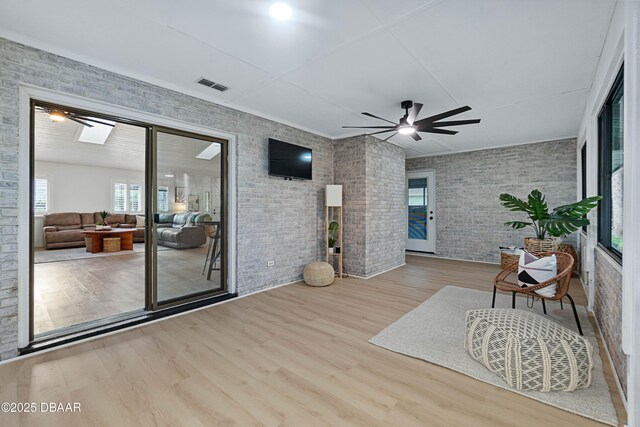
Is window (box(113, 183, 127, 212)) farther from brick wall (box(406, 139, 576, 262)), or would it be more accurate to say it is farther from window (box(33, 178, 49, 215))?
brick wall (box(406, 139, 576, 262))

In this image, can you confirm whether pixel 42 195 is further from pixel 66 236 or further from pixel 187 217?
pixel 187 217

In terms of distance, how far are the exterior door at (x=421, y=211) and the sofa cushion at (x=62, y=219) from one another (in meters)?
10.0

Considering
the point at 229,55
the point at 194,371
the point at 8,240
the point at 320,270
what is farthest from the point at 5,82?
the point at 320,270

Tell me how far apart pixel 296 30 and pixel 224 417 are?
276 centimetres

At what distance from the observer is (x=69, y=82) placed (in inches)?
101

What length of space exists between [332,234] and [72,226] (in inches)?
326

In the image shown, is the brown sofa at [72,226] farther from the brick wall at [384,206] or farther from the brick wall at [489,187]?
the brick wall at [489,187]

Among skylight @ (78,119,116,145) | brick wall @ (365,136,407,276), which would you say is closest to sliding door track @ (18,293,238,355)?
brick wall @ (365,136,407,276)

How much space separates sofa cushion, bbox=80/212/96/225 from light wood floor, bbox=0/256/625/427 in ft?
26.7

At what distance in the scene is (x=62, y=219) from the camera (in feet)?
27.3

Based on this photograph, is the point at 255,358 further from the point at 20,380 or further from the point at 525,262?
the point at 525,262

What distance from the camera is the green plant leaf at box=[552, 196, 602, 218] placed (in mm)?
3034

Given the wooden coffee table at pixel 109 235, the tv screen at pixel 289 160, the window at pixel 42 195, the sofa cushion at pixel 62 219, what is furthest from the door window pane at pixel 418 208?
the window at pixel 42 195

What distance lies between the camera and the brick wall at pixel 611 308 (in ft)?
6.60
